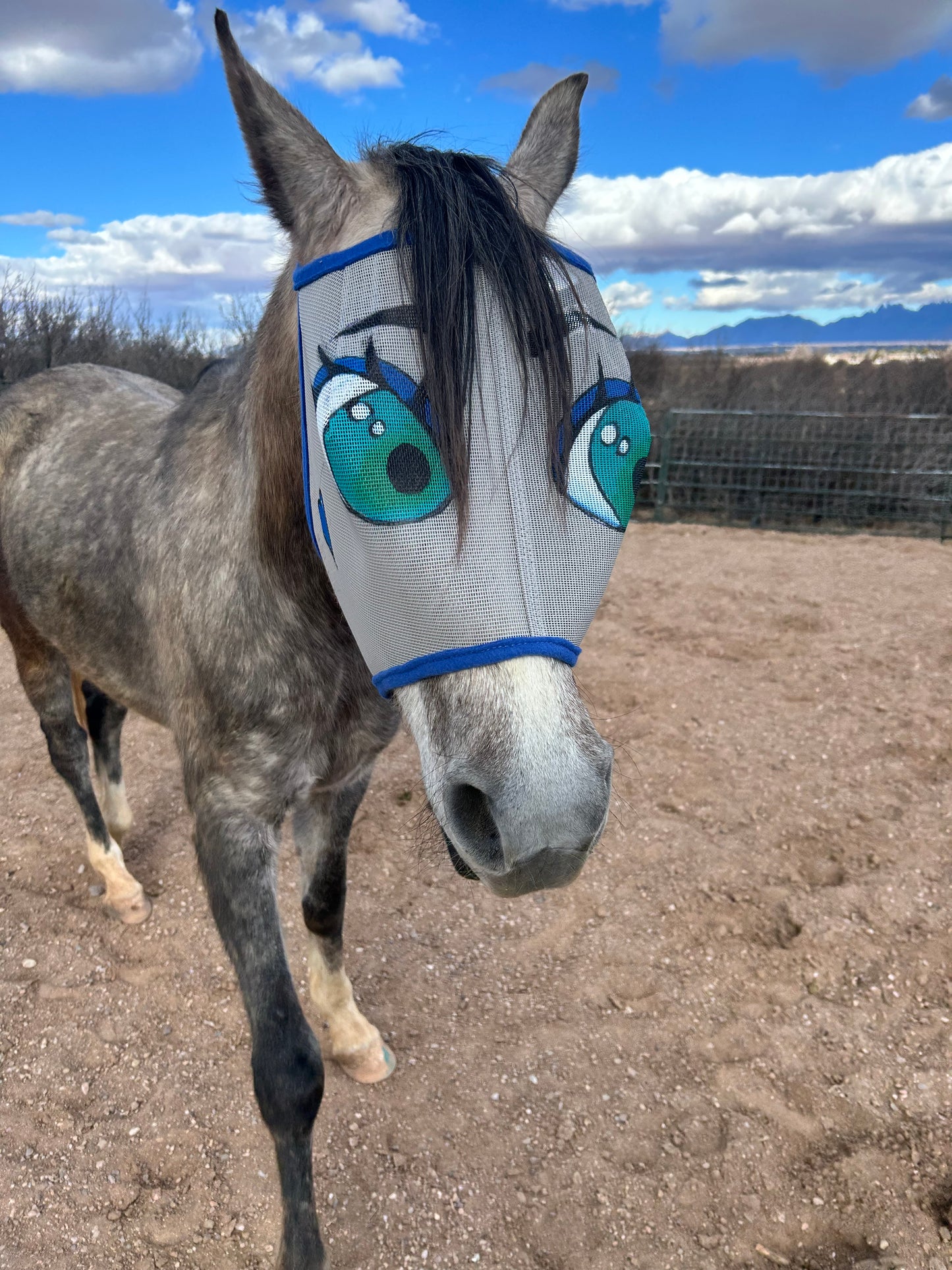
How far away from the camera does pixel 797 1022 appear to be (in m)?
2.83

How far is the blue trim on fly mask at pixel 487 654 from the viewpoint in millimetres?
1233

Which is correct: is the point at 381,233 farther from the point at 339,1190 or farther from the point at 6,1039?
the point at 6,1039

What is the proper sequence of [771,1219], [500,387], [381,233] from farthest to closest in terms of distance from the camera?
[771,1219] → [381,233] → [500,387]

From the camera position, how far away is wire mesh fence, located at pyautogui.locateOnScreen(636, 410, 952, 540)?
38.7 feet

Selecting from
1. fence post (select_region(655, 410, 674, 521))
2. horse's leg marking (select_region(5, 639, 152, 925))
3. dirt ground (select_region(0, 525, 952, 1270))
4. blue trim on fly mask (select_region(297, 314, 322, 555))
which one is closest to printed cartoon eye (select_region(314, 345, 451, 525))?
blue trim on fly mask (select_region(297, 314, 322, 555))

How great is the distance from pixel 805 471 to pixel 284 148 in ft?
39.8

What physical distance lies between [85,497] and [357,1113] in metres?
2.25

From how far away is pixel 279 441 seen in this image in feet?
5.78

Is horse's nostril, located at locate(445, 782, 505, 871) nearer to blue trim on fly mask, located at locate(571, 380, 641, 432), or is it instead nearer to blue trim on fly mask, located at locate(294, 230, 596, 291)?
blue trim on fly mask, located at locate(571, 380, 641, 432)

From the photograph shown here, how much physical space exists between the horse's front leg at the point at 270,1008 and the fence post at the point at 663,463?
11387 millimetres

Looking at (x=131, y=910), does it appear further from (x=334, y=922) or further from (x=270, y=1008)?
(x=270, y=1008)

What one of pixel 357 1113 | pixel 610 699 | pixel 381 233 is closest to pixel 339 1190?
pixel 357 1113

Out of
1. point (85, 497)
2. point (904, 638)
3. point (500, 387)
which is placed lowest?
point (904, 638)

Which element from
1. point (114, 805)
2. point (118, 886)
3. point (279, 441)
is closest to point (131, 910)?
point (118, 886)
